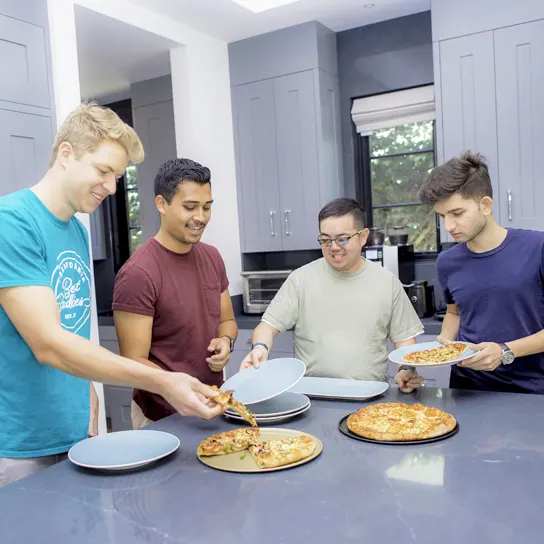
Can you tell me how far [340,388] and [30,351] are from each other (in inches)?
38.0

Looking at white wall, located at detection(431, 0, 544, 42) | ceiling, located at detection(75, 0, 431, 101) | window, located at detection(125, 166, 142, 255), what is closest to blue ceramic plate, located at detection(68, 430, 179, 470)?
ceiling, located at detection(75, 0, 431, 101)

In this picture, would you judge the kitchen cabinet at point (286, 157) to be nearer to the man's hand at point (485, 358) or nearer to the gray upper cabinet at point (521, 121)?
the gray upper cabinet at point (521, 121)

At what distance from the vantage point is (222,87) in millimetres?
4062

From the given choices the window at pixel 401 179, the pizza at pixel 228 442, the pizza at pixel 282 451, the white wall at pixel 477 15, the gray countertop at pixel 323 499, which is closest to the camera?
the gray countertop at pixel 323 499

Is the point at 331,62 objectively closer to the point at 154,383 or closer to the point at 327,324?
the point at 327,324

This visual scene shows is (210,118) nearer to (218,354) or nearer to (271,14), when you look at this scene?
(271,14)

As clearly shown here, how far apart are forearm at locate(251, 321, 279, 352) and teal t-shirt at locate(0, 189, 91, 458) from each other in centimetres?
73

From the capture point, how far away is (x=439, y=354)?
1742 mm

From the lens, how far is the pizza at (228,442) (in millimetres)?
1400

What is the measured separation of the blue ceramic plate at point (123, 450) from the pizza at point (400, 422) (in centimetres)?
48

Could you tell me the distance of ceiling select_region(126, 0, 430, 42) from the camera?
3410mm

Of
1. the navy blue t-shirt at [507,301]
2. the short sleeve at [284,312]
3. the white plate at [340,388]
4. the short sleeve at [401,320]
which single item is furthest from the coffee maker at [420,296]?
the white plate at [340,388]

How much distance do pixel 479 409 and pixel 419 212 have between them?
2.54 metres

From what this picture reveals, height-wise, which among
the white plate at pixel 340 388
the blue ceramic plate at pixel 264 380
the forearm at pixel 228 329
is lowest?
the white plate at pixel 340 388
